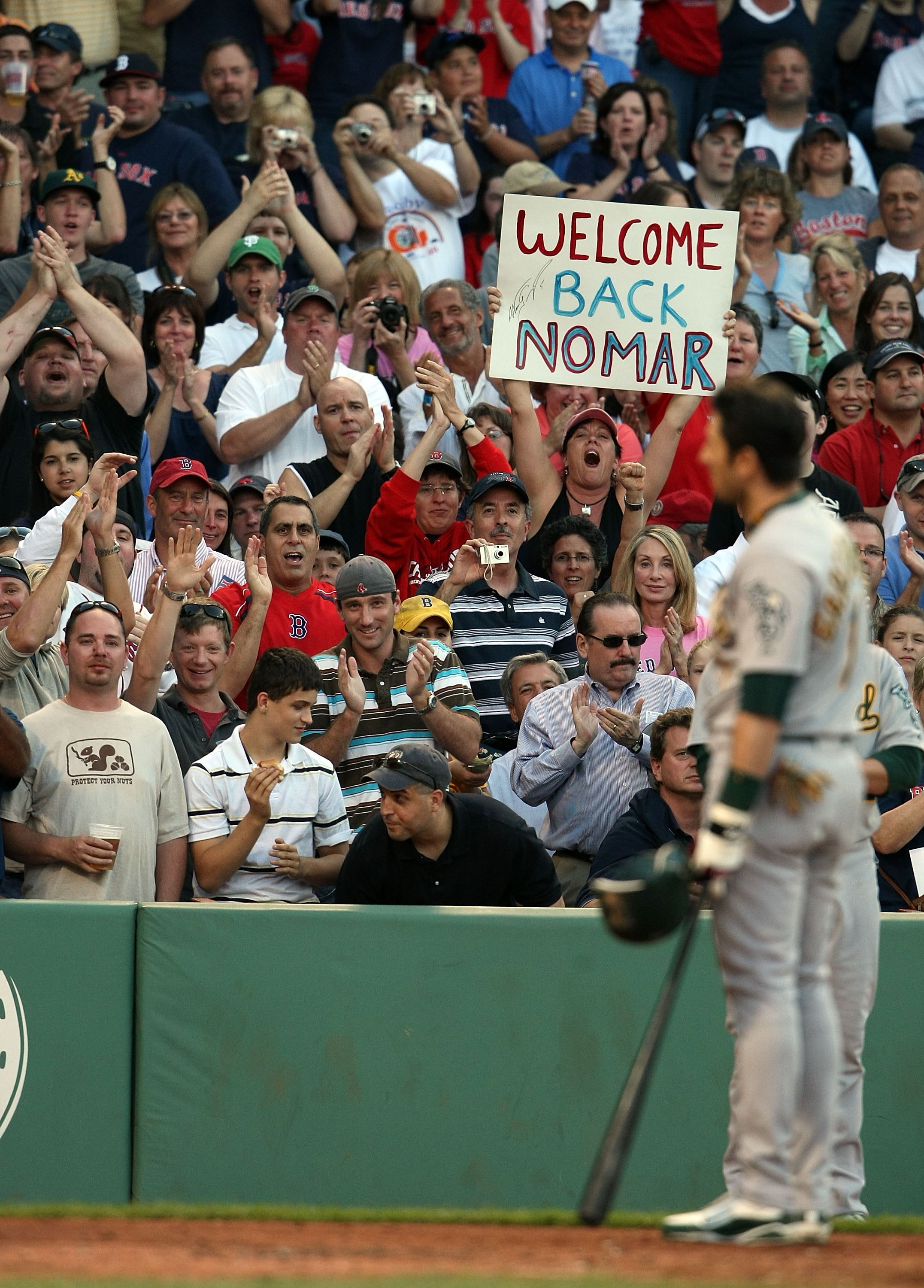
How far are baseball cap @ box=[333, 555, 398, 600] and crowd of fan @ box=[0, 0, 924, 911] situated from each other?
0.05ft

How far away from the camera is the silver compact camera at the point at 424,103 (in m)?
13.0

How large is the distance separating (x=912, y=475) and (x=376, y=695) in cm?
334

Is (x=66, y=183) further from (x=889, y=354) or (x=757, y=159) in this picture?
(x=757, y=159)

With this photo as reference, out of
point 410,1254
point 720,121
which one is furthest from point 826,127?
point 410,1254

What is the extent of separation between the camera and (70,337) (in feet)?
31.7

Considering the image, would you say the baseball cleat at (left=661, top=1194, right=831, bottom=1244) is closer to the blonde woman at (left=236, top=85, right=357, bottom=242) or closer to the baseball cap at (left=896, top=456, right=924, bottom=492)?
the baseball cap at (left=896, top=456, right=924, bottom=492)

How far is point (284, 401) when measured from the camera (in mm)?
10664

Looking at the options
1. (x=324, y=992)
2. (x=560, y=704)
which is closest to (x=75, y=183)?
(x=560, y=704)

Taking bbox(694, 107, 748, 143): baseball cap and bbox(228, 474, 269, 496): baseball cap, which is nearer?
bbox(228, 474, 269, 496): baseball cap

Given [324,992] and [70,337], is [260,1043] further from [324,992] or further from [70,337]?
[70,337]

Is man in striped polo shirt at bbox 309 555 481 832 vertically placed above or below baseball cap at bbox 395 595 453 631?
below

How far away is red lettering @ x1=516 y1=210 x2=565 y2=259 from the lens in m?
10.0

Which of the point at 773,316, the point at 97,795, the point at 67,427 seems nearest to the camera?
the point at 97,795

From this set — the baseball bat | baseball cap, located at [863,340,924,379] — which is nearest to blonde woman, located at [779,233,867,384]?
baseball cap, located at [863,340,924,379]
